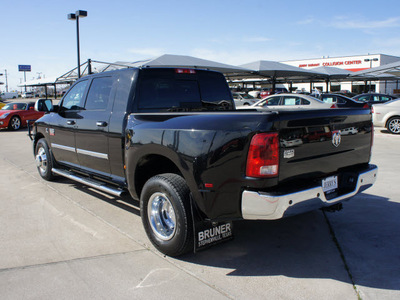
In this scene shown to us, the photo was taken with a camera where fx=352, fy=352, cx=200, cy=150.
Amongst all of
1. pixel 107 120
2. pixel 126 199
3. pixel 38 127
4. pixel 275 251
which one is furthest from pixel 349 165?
pixel 38 127

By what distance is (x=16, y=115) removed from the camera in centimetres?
1739

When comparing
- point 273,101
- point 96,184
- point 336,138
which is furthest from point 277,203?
point 273,101

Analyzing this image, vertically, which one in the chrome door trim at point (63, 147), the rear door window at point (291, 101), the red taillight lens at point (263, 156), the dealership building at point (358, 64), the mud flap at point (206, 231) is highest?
the dealership building at point (358, 64)

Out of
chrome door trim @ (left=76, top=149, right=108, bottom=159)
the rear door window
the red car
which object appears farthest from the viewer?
the red car

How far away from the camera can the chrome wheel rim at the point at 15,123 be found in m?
17.2

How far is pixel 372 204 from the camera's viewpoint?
5.01 metres

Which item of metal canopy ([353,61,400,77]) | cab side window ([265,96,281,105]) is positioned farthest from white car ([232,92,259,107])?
cab side window ([265,96,281,105])

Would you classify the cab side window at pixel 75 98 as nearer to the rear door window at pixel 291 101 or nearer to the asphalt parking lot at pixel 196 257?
the asphalt parking lot at pixel 196 257

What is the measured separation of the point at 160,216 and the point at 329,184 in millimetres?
1678

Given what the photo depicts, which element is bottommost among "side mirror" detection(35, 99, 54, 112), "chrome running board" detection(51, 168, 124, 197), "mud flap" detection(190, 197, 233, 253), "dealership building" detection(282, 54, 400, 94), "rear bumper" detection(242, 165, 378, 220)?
"mud flap" detection(190, 197, 233, 253)

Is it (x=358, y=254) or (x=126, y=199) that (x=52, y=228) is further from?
(x=358, y=254)

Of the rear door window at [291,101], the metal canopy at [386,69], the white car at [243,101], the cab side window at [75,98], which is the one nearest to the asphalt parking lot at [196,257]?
the cab side window at [75,98]

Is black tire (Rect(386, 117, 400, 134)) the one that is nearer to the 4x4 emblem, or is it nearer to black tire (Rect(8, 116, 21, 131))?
the 4x4 emblem

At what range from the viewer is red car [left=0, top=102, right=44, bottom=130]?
665 inches
